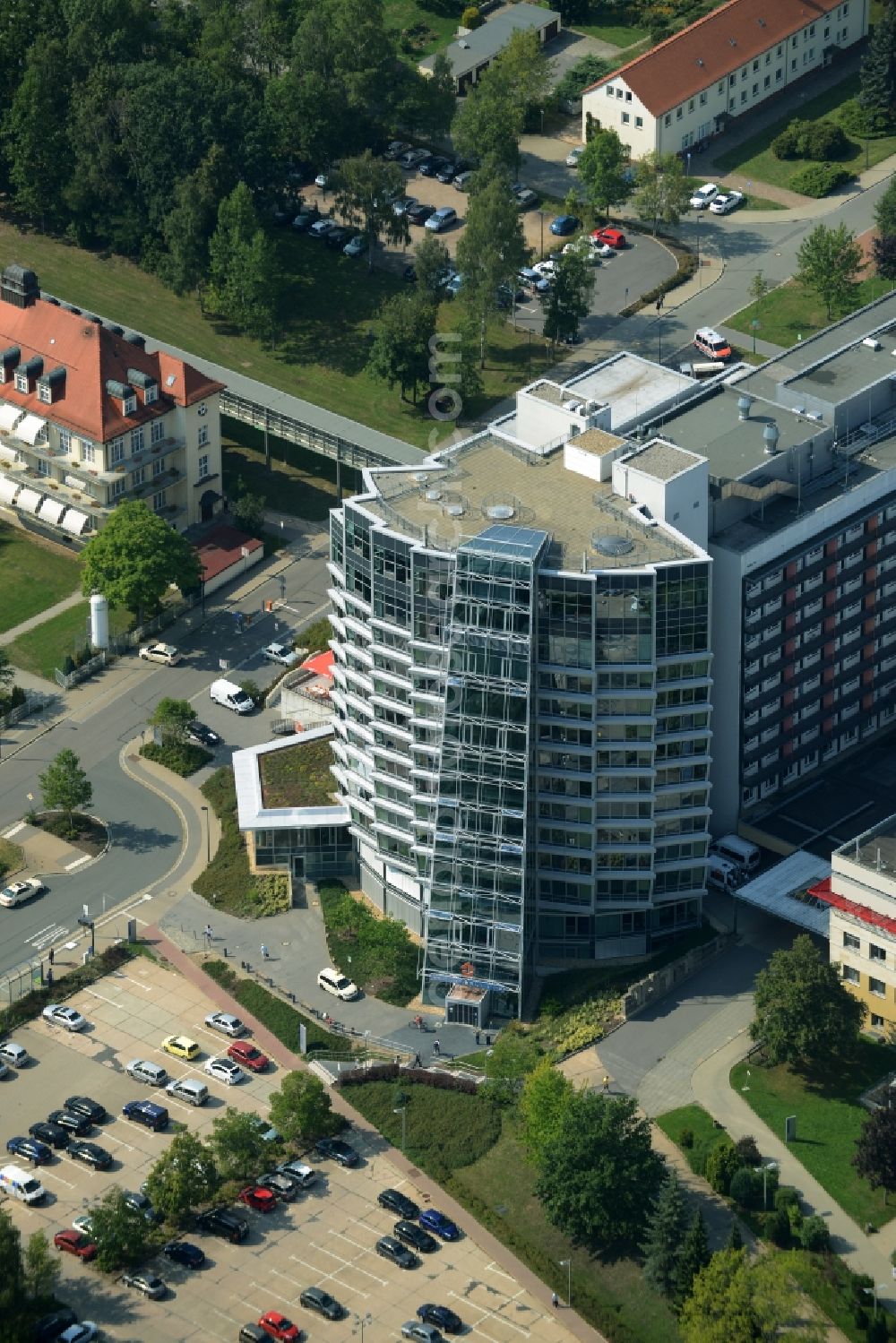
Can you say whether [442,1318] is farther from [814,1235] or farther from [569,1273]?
[814,1235]

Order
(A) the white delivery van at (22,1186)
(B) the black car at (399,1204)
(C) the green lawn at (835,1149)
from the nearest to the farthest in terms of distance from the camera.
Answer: (C) the green lawn at (835,1149) < (B) the black car at (399,1204) < (A) the white delivery van at (22,1186)

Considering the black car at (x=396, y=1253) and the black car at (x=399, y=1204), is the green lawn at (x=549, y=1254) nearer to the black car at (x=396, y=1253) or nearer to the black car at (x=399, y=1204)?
the black car at (x=399, y=1204)

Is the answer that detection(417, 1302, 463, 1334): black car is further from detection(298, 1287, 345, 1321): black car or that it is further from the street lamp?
the street lamp

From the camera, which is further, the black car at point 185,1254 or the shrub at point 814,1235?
the black car at point 185,1254

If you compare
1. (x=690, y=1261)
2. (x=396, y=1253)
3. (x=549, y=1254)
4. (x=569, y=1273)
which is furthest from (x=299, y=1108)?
(x=690, y=1261)

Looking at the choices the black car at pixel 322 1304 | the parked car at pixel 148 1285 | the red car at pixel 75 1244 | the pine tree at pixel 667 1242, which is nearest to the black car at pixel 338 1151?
the black car at pixel 322 1304

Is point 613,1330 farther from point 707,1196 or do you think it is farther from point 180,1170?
point 180,1170
